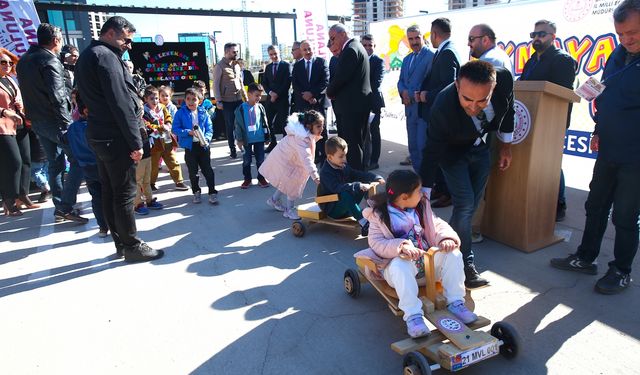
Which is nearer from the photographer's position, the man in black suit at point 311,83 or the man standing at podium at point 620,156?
the man standing at podium at point 620,156

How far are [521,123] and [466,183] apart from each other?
0.99 m

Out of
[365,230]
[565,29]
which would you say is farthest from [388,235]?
[565,29]

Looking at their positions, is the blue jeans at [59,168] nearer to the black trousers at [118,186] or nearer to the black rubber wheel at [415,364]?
the black trousers at [118,186]

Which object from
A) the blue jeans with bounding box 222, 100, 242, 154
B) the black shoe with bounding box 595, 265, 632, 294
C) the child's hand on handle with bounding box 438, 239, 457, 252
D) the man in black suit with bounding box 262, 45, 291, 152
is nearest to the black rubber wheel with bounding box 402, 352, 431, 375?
the child's hand on handle with bounding box 438, 239, 457, 252

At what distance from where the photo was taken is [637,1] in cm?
275

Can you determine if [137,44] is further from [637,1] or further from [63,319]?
[637,1]

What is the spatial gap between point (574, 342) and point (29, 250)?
201 inches

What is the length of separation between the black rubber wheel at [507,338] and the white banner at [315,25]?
24.4 ft

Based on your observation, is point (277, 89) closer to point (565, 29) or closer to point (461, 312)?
point (565, 29)

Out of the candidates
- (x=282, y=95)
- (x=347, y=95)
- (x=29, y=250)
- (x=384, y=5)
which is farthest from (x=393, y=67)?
(x=384, y=5)

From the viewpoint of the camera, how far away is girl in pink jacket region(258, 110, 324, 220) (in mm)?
4816

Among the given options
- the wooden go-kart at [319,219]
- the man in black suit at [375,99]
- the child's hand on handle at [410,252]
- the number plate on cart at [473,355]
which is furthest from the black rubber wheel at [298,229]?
the number plate on cart at [473,355]

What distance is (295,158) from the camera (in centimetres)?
500

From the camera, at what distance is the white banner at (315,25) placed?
354 inches
